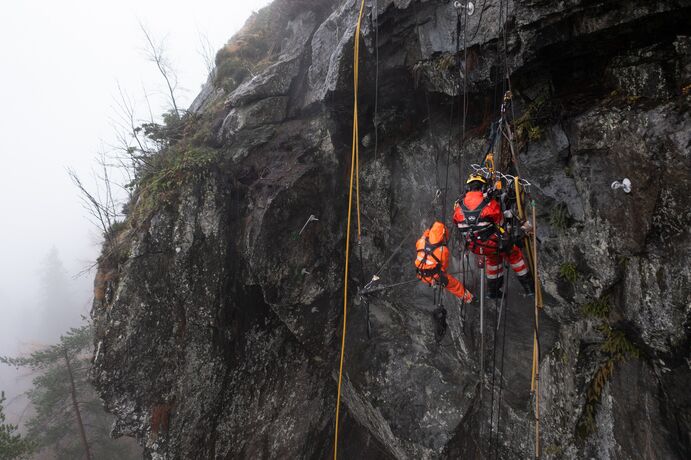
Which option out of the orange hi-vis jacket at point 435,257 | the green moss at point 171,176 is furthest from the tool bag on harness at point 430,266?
the green moss at point 171,176

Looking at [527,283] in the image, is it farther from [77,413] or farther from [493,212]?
[77,413]

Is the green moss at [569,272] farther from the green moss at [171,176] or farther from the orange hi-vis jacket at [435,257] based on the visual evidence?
the green moss at [171,176]

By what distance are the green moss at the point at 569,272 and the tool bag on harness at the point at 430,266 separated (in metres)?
1.87

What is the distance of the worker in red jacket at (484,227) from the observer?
505 centimetres

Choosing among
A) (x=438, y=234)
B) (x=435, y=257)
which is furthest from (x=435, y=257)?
(x=438, y=234)

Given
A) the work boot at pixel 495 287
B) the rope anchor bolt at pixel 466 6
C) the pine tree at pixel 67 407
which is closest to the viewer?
the rope anchor bolt at pixel 466 6

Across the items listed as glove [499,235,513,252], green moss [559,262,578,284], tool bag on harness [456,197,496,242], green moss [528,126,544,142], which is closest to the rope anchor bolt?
green moss [528,126,544,142]

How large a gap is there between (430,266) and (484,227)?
46.2 inches

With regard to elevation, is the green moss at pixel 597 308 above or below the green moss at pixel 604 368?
above

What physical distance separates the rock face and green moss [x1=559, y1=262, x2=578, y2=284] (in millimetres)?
58

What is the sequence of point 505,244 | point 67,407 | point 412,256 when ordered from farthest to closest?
point 67,407 → point 412,256 → point 505,244

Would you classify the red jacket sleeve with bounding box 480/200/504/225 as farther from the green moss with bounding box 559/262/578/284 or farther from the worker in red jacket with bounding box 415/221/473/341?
the green moss with bounding box 559/262/578/284

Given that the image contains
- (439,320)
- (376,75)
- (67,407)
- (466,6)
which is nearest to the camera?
(466,6)

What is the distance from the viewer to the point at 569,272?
17.6ft
